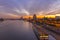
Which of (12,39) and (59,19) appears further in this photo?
(59,19)

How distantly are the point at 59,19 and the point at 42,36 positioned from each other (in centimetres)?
5376

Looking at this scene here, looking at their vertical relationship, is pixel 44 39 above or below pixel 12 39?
above

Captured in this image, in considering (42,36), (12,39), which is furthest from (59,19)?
(42,36)

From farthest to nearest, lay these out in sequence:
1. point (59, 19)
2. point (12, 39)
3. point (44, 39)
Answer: point (59, 19), point (12, 39), point (44, 39)

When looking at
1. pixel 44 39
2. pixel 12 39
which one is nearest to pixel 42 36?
pixel 44 39

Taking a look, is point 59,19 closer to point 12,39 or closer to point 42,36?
point 12,39

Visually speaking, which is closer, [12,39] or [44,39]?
[44,39]

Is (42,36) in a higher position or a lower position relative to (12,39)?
higher

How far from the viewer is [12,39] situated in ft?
115

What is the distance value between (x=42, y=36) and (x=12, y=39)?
1449 cm

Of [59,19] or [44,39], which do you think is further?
[59,19]

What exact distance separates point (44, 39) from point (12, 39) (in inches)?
592

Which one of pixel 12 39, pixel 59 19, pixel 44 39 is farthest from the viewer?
pixel 59 19

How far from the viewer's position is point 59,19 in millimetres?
74125
